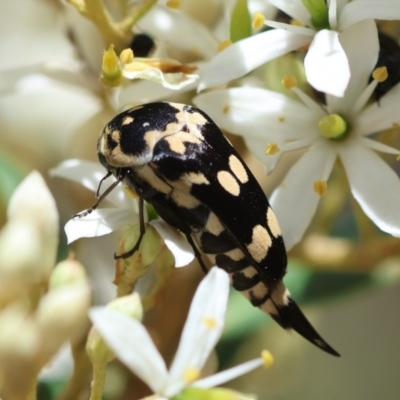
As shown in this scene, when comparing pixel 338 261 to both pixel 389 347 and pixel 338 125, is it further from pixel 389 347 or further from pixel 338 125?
pixel 389 347

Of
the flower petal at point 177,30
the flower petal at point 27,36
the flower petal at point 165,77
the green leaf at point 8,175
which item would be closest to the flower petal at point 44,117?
the flower petal at point 27,36

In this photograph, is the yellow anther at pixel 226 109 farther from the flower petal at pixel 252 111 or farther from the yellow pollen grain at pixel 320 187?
the yellow pollen grain at pixel 320 187

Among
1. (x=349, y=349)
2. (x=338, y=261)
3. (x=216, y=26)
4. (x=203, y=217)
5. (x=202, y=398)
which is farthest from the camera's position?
(x=349, y=349)

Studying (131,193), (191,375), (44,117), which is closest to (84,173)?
(131,193)

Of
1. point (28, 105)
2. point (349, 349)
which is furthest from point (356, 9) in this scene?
point (28, 105)

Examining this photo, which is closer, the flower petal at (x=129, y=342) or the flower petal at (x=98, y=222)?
the flower petal at (x=129, y=342)

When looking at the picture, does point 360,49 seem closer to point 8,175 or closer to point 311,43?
point 311,43
